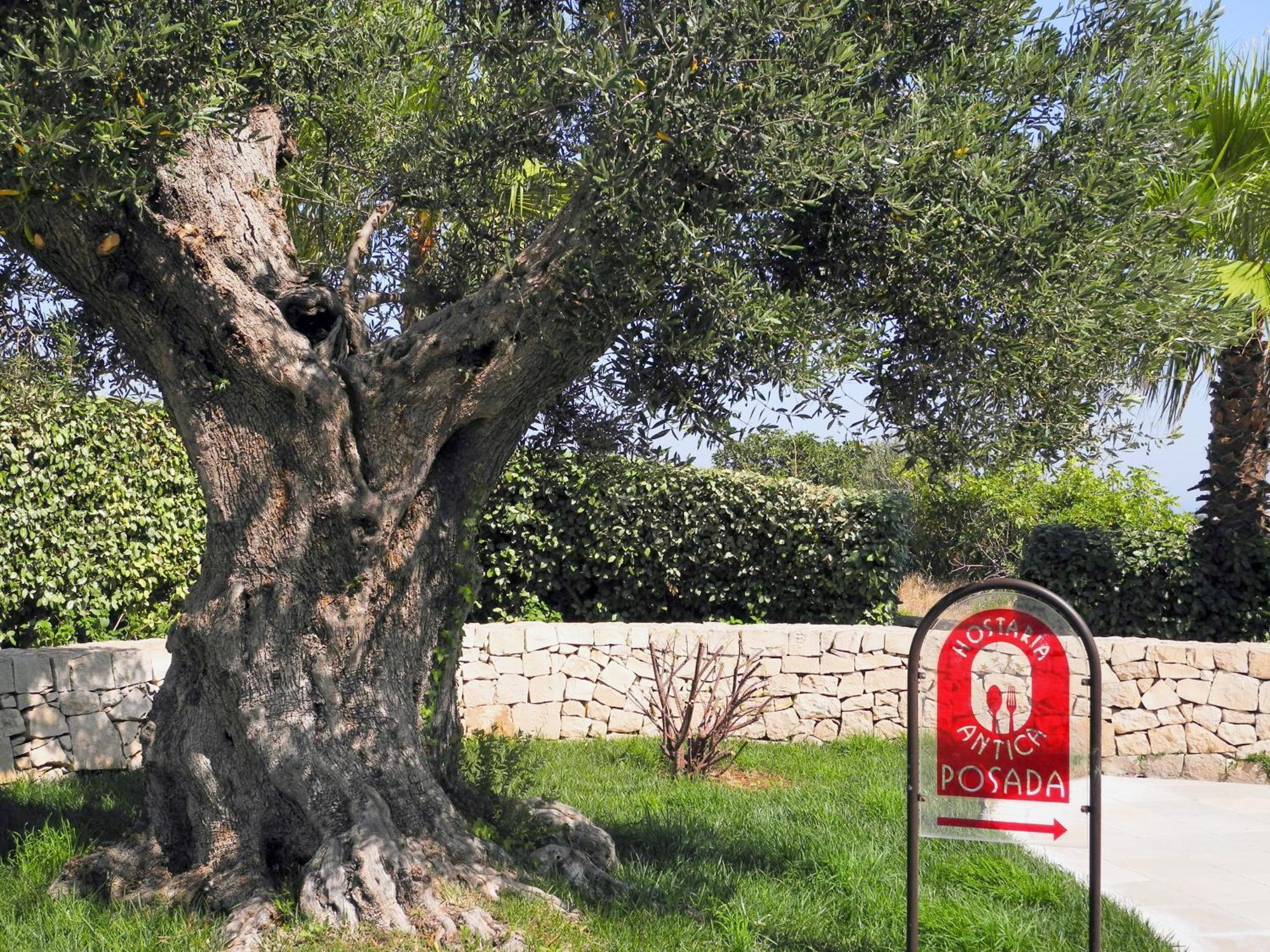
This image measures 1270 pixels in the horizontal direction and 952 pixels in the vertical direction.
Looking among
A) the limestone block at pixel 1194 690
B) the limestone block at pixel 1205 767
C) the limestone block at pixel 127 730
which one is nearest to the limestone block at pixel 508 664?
the limestone block at pixel 127 730

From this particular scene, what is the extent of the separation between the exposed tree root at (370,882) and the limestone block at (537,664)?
4.21 meters

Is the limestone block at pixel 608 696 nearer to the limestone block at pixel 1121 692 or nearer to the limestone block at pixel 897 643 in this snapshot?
the limestone block at pixel 897 643

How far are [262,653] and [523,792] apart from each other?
2.62 metres

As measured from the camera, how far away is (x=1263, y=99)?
31.8ft

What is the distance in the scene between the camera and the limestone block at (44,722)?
318 inches

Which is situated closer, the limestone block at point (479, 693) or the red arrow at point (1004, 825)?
the red arrow at point (1004, 825)

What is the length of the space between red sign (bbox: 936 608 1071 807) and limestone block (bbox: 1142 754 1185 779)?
6262mm

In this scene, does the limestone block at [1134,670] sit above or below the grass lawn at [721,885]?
above

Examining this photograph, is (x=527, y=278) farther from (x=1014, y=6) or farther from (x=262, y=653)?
(x=1014, y=6)

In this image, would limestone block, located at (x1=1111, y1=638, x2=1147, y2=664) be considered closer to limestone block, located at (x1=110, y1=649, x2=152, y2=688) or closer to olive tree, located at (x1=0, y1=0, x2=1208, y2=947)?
olive tree, located at (x1=0, y1=0, x2=1208, y2=947)

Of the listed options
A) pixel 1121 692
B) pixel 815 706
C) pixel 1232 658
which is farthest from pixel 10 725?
pixel 1232 658

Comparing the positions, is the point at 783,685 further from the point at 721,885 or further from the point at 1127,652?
the point at 721,885

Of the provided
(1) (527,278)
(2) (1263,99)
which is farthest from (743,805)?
(2) (1263,99)

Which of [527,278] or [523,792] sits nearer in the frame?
[527,278]
